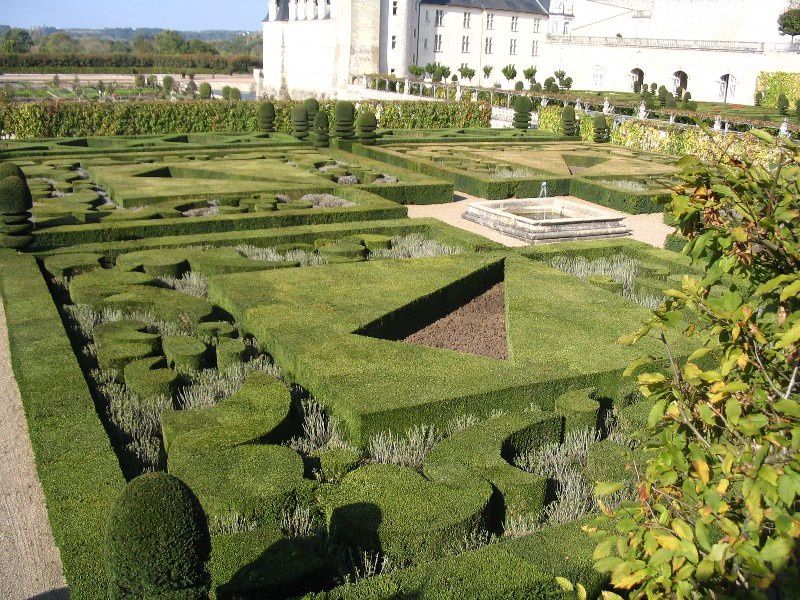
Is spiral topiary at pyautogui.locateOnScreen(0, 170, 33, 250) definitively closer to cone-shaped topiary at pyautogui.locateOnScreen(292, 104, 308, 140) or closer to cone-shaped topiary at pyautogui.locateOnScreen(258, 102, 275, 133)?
cone-shaped topiary at pyautogui.locateOnScreen(292, 104, 308, 140)

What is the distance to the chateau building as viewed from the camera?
51469 mm

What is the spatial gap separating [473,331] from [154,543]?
20.0ft

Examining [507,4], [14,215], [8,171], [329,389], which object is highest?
[507,4]

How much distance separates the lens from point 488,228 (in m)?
15.4

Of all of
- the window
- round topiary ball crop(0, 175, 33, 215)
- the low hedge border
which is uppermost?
the window

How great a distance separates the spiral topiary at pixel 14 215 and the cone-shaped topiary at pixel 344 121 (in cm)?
1282

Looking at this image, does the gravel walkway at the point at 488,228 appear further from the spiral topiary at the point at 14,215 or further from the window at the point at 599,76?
the window at the point at 599,76

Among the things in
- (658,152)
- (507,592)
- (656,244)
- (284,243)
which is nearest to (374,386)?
(507,592)

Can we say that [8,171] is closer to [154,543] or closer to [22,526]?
[22,526]

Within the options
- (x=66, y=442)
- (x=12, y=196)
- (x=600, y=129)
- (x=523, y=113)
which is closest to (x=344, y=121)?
(x=600, y=129)

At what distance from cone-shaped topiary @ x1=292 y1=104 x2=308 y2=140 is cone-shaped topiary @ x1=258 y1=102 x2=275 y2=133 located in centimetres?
163

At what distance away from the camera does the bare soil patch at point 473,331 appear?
8867mm

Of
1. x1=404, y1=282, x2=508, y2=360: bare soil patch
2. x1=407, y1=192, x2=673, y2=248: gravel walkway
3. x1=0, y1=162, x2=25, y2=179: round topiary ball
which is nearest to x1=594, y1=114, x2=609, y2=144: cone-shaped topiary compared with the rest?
x1=407, y1=192, x2=673, y2=248: gravel walkway

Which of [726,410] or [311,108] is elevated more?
[311,108]
